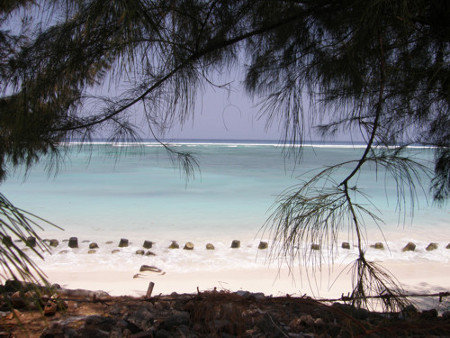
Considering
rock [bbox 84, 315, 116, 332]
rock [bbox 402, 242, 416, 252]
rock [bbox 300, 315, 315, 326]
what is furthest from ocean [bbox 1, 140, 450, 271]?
rock [bbox 84, 315, 116, 332]

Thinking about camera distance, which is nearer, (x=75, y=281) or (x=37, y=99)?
(x=37, y=99)

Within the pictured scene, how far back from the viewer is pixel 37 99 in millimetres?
1263

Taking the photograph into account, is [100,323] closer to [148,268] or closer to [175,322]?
[175,322]

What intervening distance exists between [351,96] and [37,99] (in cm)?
118

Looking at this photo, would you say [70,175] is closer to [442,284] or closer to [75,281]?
[75,281]

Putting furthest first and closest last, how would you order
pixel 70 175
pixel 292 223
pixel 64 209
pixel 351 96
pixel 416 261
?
pixel 70 175 → pixel 64 209 → pixel 416 261 → pixel 351 96 → pixel 292 223

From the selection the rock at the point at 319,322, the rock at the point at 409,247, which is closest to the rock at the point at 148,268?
the rock at the point at 319,322

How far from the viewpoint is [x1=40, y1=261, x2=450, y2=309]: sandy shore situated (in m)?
2.67

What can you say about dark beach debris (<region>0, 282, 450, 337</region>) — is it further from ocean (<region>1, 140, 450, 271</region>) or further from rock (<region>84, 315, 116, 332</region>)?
ocean (<region>1, 140, 450, 271</region>)

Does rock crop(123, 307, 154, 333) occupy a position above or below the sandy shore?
above

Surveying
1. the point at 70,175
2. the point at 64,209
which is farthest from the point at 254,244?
the point at 70,175

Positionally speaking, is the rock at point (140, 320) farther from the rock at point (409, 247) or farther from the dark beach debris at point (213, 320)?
the rock at point (409, 247)

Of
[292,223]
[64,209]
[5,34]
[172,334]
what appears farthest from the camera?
[64,209]

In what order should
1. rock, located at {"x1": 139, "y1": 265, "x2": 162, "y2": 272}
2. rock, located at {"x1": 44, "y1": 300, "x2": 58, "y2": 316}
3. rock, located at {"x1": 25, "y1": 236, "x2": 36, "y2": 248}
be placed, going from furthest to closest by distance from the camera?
rock, located at {"x1": 139, "y1": 265, "x2": 162, "y2": 272} < rock, located at {"x1": 44, "y1": 300, "x2": 58, "y2": 316} < rock, located at {"x1": 25, "y1": 236, "x2": 36, "y2": 248}
